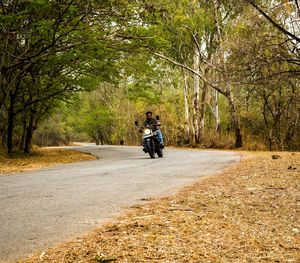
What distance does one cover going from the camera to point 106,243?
12.8ft

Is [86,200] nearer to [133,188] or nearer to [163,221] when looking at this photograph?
[133,188]

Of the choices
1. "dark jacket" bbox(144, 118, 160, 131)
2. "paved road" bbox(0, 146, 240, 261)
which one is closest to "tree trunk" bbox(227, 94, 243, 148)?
"dark jacket" bbox(144, 118, 160, 131)

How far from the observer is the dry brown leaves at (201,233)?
352cm

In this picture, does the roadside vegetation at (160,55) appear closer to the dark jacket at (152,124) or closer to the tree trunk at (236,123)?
the tree trunk at (236,123)

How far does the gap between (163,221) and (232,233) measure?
87 centimetres

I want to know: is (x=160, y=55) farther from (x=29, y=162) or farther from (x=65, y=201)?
(x=65, y=201)

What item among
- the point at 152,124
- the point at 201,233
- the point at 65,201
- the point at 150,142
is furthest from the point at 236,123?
the point at 201,233

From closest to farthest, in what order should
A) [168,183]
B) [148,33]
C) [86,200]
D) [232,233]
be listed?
[232,233], [86,200], [168,183], [148,33]

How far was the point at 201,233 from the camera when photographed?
4.21 metres

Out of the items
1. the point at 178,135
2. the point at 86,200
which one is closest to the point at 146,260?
the point at 86,200

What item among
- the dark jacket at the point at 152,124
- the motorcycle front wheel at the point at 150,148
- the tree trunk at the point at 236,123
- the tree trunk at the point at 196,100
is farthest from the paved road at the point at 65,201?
the tree trunk at the point at 196,100

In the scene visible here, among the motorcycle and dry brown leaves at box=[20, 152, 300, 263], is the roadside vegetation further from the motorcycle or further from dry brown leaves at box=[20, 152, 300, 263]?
dry brown leaves at box=[20, 152, 300, 263]

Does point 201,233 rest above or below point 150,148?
below

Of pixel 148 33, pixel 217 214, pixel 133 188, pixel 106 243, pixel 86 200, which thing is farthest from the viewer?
pixel 148 33
